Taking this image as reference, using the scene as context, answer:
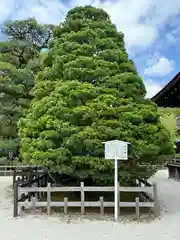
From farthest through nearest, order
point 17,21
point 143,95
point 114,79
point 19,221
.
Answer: point 17,21
point 143,95
point 114,79
point 19,221

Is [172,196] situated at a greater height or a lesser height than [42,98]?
lesser

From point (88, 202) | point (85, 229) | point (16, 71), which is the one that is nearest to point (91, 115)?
point (88, 202)

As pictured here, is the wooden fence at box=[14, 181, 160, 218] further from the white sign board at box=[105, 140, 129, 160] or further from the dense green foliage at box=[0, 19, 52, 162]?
the dense green foliage at box=[0, 19, 52, 162]

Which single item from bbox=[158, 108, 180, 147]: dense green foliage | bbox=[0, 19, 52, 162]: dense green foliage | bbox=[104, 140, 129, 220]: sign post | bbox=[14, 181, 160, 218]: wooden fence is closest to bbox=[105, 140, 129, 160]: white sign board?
bbox=[104, 140, 129, 220]: sign post

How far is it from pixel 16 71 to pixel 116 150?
34.2 ft

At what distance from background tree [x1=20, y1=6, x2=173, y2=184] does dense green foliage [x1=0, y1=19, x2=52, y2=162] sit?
631 cm

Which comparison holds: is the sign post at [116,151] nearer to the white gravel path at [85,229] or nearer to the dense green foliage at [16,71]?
the white gravel path at [85,229]

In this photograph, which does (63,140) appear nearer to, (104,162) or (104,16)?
(104,162)

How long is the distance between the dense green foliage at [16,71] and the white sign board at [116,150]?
879 cm

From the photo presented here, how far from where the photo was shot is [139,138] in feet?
26.0

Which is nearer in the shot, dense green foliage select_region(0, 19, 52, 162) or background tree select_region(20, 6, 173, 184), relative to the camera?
background tree select_region(20, 6, 173, 184)

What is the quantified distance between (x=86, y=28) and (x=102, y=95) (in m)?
2.49

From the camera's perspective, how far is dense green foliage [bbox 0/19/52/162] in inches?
624

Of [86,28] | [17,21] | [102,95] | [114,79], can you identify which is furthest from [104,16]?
[17,21]
